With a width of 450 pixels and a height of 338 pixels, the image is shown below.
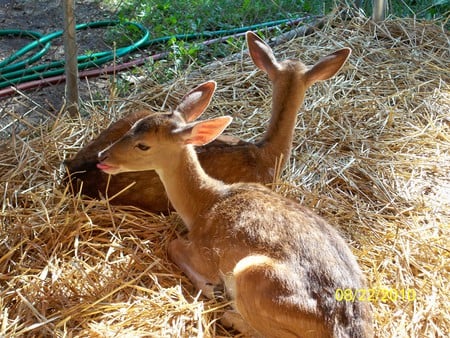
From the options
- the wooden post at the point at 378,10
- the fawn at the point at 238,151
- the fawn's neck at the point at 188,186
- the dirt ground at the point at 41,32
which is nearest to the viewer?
the fawn's neck at the point at 188,186

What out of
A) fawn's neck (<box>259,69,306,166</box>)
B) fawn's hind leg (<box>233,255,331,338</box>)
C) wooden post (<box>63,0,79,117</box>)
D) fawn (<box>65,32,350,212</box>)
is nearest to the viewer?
fawn's hind leg (<box>233,255,331,338</box>)

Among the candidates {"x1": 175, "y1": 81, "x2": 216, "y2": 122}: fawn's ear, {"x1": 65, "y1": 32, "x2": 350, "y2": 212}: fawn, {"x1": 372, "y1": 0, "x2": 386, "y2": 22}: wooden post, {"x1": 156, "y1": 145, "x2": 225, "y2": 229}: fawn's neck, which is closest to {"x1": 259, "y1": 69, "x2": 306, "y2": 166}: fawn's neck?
{"x1": 65, "y1": 32, "x2": 350, "y2": 212}: fawn

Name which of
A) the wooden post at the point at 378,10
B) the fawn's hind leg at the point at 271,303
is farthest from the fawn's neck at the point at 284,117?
the wooden post at the point at 378,10

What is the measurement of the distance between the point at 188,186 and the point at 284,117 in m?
1.07

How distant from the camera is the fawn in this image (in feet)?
14.7

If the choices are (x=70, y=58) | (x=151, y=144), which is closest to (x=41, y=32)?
(x=70, y=58)

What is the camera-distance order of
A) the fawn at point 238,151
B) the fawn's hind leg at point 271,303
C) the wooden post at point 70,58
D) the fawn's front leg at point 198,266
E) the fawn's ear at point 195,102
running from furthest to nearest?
the wooden post at point 70,58, the fawn at point 238,151, the fawn's ear at point 195,102, the fawn's front leg at point 198,266, the fawn's hind leg at point 271,303

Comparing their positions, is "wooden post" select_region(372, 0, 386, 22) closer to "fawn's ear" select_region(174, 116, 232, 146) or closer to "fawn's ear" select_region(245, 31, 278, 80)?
"fawn's ear" select_region(245, 31, 278, 80)

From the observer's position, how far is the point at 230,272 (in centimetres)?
379

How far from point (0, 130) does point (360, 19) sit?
3965 mm

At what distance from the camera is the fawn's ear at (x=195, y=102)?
438 centimetres

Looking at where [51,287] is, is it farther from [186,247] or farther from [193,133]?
[193,133]

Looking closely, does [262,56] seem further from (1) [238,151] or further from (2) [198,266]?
(2) [198,266]

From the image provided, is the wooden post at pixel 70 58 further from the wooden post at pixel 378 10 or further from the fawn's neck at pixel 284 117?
the wooden post at pixel 378 10
